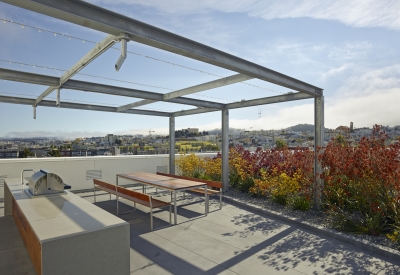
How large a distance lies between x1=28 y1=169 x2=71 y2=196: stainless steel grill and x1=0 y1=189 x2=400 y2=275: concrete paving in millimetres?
617

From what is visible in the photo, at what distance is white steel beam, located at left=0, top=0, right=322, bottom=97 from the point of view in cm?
269

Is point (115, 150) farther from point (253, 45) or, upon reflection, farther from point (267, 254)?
point (267, 254)

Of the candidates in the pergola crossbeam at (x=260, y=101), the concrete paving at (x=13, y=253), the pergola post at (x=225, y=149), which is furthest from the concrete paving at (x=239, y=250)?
the pergola crossbeam at (x=260, y=101)

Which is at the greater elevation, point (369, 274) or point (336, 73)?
point (336, 73)

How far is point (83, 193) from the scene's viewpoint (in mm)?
8547

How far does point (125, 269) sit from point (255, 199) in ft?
16.5

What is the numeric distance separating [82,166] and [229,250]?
6.35 meters

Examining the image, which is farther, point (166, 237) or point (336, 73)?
point (336, 73)

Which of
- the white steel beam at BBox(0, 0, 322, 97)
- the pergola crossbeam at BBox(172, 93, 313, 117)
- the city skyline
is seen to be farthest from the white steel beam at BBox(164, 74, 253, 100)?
the pergola crossbeam at BBox(172, 93, 313, 117)

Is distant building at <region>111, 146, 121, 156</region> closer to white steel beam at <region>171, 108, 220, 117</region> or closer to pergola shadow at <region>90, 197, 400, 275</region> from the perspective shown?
white steel beam at <region>171, 108, 220, 117</region>

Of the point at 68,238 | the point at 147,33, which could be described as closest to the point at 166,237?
the point at 68,238

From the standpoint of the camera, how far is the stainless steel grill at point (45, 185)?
11.7 feet

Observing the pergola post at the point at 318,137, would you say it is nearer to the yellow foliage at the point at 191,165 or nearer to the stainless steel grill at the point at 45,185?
the yellow foliage at the point at 191,165

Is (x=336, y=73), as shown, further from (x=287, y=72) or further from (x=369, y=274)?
(x=369, y=274)
